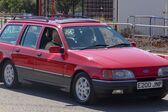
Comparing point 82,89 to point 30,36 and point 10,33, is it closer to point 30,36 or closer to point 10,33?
point 30,36

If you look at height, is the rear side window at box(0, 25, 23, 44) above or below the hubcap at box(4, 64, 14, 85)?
above

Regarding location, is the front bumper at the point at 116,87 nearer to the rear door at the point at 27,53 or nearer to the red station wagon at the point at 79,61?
the red station wagon at the point at 79,61

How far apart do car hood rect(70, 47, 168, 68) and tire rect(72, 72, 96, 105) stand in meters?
0.37

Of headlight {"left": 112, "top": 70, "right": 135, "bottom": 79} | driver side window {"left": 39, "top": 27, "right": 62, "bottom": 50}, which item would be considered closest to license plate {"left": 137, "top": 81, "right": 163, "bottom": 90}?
headlight {"left": 112, "top": 70, "right": 135, "bottom": 79}

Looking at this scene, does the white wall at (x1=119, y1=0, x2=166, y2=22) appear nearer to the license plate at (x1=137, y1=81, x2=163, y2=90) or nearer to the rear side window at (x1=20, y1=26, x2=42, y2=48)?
the rear side window at (x1=20, y1=26, x2=42, y2=48)

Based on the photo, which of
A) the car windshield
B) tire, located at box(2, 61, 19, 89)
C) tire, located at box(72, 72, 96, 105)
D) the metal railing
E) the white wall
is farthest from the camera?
the white wall

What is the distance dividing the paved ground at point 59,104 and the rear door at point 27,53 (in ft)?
1.47

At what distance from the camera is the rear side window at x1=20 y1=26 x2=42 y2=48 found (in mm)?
11406

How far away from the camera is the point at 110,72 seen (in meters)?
9.37

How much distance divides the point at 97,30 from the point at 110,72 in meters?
1.82

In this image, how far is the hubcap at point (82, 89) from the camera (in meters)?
9.77

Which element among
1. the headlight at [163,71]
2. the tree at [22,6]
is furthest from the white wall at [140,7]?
the tree at [22,6]

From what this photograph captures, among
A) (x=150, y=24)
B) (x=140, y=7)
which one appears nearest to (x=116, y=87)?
(x=150, y=24)

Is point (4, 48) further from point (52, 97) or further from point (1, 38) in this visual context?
point (52, 97)
